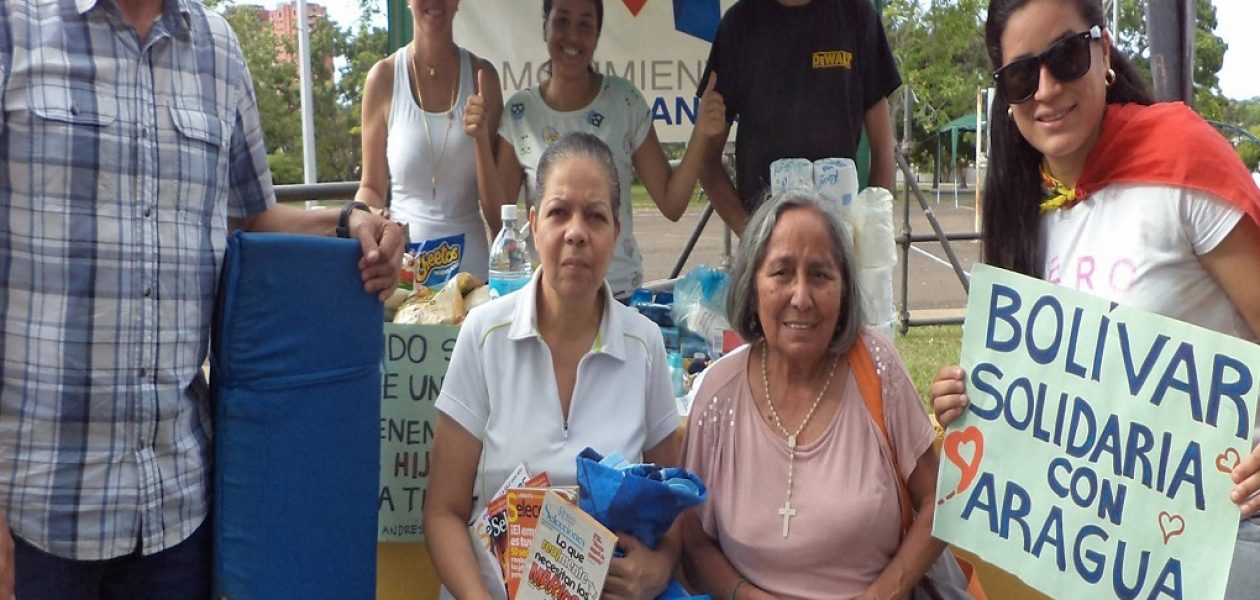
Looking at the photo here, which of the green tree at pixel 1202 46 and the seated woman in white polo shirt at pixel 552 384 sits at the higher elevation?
the green tree at pixel 1202 46

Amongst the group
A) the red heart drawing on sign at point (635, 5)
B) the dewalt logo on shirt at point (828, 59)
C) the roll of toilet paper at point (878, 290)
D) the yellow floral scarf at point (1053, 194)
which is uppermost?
the red heart drawing on sign at point (635, 5)

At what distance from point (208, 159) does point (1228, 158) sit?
5.94 feet

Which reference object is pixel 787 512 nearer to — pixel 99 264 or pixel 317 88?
pixel 99 264

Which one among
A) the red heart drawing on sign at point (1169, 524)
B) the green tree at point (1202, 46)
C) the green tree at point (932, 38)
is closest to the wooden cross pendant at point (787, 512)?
the red heart drawing on sign at point (1169, 524)

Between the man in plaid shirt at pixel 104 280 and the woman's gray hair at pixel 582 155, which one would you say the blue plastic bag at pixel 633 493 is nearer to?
the woman's gray hair at pixel 582 155

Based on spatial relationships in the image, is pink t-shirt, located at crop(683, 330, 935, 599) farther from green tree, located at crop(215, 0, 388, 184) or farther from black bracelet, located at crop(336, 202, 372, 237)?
green tree, located at crop(215, 0, 388, 184)

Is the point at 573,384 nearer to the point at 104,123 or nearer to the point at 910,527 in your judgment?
the point at 910,527

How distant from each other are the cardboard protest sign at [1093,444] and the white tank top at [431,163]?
71.7 inches

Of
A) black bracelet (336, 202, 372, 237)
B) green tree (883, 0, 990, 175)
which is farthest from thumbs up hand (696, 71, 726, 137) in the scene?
green tree (883, 0, 990, 175)

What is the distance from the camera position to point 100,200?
6.01 ft

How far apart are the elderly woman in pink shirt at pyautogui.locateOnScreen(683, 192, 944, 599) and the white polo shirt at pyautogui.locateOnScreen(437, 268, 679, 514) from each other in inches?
6.1

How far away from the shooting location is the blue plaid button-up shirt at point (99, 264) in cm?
180

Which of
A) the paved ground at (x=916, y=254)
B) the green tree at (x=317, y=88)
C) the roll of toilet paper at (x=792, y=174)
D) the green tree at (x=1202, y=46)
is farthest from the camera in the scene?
the green tree at (x=317, y=88)

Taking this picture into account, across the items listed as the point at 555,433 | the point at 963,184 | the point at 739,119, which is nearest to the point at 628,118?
the point at 739,119
